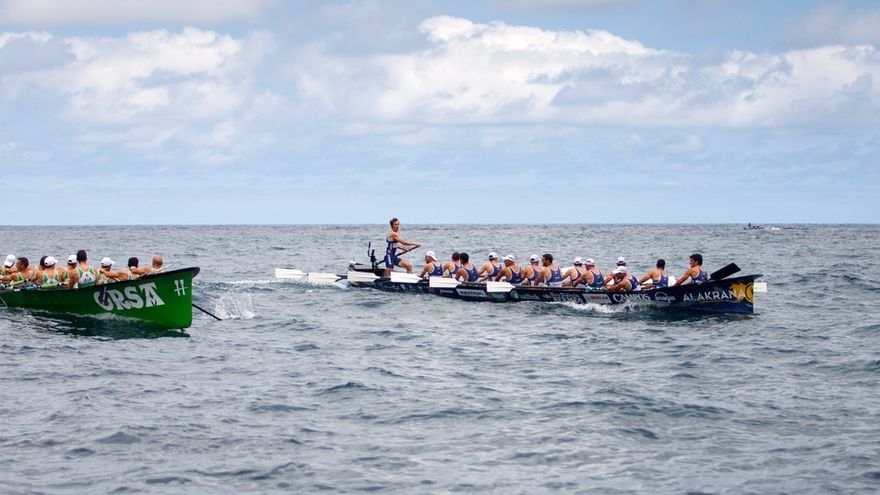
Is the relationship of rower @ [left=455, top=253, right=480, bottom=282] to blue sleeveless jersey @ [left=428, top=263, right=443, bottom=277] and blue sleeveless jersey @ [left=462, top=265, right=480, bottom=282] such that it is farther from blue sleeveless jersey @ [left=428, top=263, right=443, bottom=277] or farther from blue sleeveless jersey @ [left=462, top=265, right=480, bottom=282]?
blue sleeveless jersey @ [left=428, top=263, right=443, bottom=277]

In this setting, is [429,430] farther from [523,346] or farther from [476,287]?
[476,287]

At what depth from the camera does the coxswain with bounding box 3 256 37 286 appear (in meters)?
27.1

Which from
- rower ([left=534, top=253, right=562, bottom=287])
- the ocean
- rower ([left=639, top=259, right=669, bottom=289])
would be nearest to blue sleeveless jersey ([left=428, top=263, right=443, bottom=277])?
rower ([left=534, top=253, right=562, bottom=287])

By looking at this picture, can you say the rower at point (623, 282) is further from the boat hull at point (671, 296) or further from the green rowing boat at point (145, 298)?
the green rowing boat at point (145, 298)

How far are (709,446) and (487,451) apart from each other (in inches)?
128

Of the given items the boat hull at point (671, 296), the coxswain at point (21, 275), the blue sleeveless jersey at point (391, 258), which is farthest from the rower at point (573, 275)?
the coxswain at point (21, 275)

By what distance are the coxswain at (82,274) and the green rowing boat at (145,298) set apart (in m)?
0.82

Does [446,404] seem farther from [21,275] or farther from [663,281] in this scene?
[21,275]

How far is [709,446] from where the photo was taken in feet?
44.5

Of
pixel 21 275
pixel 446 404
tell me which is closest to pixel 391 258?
pixel 21 275

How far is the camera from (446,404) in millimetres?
16234

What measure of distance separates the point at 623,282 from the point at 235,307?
1297 centimetres

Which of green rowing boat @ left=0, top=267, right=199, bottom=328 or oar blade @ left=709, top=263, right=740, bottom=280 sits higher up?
oar blade @ left=709, top=263, right=740, bottom=280

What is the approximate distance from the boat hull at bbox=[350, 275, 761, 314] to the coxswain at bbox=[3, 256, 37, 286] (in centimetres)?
1389
